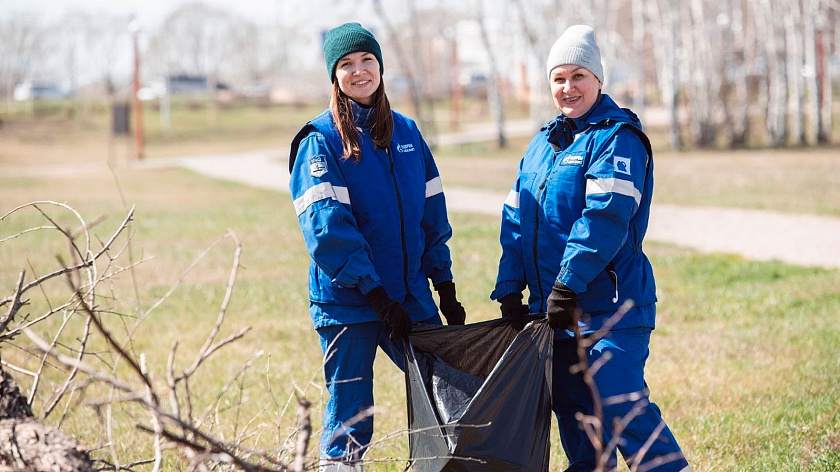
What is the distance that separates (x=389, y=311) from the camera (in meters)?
3.50

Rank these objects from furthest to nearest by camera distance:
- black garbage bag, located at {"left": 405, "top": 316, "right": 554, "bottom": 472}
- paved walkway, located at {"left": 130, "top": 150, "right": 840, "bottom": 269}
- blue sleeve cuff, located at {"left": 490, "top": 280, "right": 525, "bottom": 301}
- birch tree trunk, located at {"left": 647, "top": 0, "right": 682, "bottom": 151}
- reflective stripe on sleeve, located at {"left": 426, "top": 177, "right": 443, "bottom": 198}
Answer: birch tree trunk, located at {"left": 647, "top": 0, "right": 682, "bottom": 151} → paved walkway, located at {"left": 130, "top": 150, "right": 840, "bottom": 269} → reflective stripe on sleeve, located at {"left": 426, "top": 177, "right": 443, "bottom": 198} → blue sleeve cuff, located at {"left": 490, "top": 280, "right": 525, "bottom": 301} → black garbage bag, located at {"left": 405, "top": 316, "right": 554, "bottom": 472}

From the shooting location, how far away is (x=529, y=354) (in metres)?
3.41

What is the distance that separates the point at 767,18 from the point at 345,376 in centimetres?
2952

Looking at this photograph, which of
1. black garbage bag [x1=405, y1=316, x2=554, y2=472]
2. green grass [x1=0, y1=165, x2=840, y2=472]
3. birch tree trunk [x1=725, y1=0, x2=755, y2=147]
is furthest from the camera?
birch tree trunk [x1=725, y1=0, x2=755, y2=147]

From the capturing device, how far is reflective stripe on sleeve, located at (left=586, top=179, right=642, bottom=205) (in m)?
3.42

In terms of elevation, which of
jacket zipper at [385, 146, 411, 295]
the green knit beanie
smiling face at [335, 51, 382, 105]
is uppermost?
the green knit beanie

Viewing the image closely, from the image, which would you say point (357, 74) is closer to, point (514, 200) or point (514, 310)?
point (514, 200)

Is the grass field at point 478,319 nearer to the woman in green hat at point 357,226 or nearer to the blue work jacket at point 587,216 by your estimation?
the woman in green hat at point 357,226

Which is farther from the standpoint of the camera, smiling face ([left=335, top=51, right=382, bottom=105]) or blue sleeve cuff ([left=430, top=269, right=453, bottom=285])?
blue sleeve cuff ([left=430, top=269, right=453, bottom=285])

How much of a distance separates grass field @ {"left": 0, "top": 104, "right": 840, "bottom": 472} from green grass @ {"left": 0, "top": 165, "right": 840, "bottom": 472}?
15 mm

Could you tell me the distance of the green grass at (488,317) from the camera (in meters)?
4.79

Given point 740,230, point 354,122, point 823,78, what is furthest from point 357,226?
point 823,78

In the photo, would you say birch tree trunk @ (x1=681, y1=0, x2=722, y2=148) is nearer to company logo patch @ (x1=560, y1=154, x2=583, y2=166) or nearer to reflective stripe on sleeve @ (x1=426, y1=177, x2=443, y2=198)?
reflective stripe on sleeve @ (x1=426, y1=177, x2=443, y2=198)

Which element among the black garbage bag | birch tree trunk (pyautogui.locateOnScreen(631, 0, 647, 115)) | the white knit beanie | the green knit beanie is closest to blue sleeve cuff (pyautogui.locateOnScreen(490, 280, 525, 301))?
the black garbage bag
